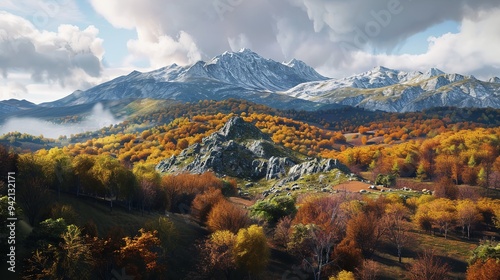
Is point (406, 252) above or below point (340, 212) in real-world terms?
below

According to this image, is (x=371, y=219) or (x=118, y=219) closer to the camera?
(x=118, y=219)

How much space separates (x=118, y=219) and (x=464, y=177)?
183 meters

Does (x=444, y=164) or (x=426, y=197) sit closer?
(x=426, y=197)

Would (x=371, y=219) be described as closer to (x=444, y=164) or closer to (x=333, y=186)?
(x=333, y=186)

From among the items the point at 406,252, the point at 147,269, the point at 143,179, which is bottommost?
the point at 406,252

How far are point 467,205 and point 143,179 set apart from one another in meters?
106

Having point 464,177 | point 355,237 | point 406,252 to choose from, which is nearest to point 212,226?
point 355,237

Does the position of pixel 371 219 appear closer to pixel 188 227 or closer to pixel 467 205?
pixel 467 205

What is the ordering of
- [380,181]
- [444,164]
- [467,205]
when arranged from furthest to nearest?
1. [444,164]
2. [380,181]
3. [467,205]

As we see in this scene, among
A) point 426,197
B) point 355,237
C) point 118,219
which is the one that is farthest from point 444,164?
point 118,219

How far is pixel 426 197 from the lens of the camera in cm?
13125

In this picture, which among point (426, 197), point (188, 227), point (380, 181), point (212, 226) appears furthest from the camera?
point (380, 181)

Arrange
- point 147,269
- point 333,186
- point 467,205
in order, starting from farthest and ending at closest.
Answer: point 333,186 < point 467,205 < point 147,269

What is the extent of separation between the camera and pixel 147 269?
62.2m
